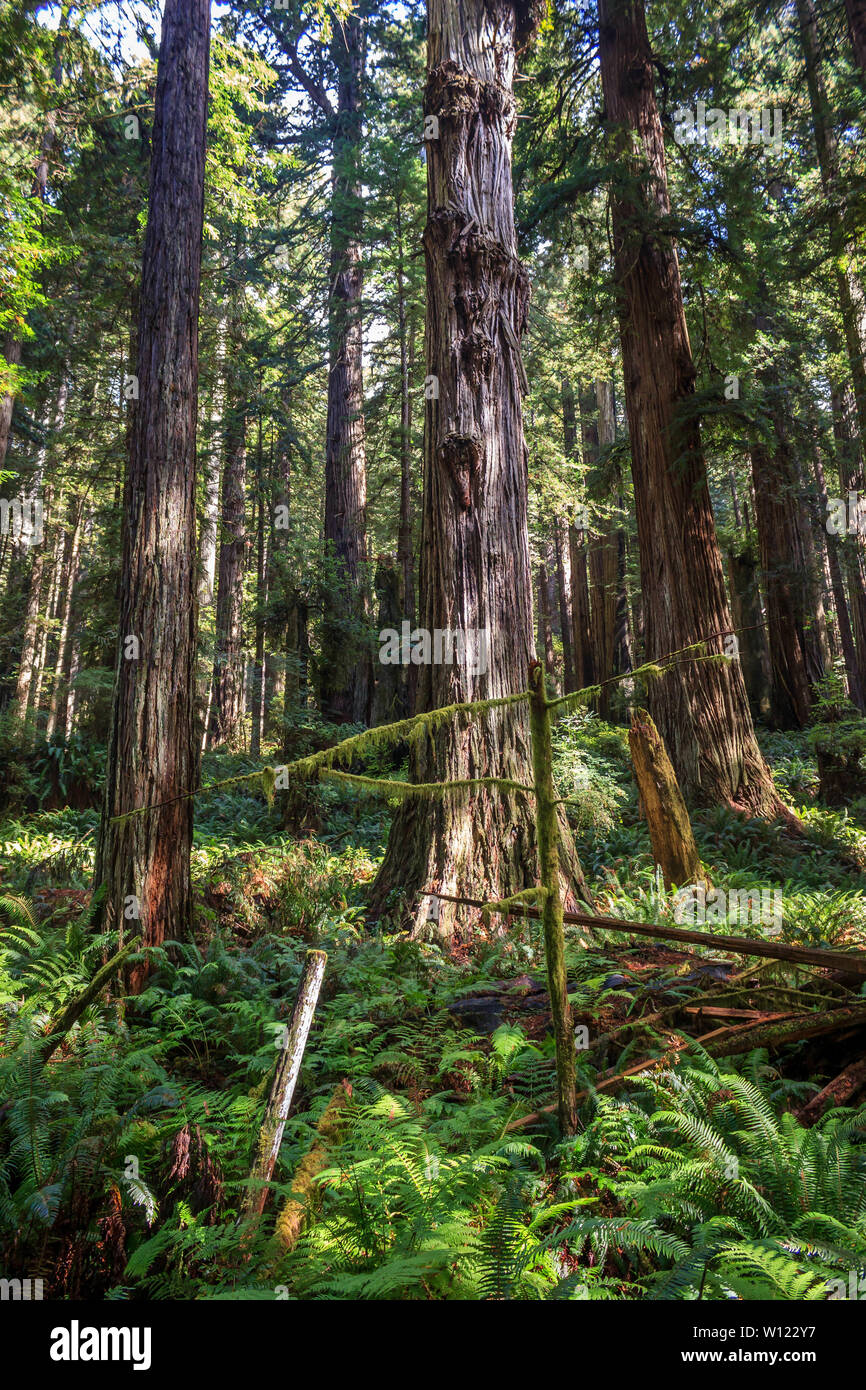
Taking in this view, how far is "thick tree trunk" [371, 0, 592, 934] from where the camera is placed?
17.0 feet

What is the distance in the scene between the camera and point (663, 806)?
577cm

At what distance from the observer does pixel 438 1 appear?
6.36 meters

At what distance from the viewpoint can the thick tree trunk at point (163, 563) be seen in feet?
15.0

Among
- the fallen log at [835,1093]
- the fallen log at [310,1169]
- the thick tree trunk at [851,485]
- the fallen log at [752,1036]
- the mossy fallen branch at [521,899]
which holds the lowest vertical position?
the fallen log at [310,1169]

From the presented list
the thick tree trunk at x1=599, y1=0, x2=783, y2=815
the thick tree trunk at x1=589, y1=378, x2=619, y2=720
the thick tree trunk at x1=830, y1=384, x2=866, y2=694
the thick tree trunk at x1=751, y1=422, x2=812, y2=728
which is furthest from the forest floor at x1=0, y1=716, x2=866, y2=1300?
the thick tree trunk at x1=589, y1=378, x2=619, y2=720

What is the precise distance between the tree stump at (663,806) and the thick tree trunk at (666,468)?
97.4 inches

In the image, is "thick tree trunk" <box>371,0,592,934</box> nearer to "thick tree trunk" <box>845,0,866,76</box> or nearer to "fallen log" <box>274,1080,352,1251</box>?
"fallen log" <box>274,1080,352,1251</box>

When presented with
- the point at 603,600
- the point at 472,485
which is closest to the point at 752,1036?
the point at 472,485

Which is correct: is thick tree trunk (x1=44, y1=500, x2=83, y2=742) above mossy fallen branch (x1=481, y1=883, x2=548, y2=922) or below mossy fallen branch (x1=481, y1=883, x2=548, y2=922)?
above

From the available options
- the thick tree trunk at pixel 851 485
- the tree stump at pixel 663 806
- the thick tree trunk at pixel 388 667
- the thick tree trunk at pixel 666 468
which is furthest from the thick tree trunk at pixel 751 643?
the tree stump at pixel 663 806

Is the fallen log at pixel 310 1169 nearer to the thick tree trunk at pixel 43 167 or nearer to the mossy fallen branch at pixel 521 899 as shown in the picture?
the mossy fallen branch at pixel 521 899

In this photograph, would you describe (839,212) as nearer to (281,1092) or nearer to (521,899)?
(521,899)

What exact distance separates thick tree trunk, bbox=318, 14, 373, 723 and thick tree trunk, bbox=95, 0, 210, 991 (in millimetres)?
6499

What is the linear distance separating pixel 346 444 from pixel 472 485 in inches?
408
